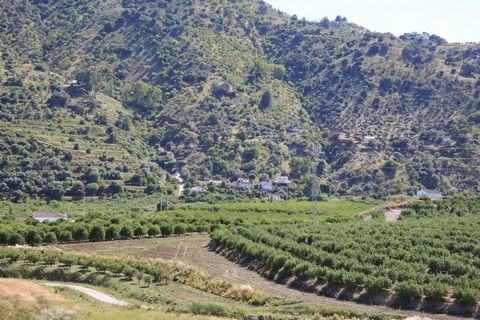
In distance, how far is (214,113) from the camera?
15938cm

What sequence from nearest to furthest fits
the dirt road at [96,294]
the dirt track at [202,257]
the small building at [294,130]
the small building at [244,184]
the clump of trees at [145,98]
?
the dirt road at [96,294] → the dirt track at [202,257] → the small building at [244,184] → the small building at [294,130] → the clump of trees at [145,98]

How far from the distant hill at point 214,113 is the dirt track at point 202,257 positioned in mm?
44985

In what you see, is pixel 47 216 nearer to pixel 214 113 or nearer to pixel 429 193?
pixel 429 193

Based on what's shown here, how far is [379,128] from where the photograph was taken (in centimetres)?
15788

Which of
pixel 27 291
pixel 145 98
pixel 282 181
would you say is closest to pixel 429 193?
pixel 282 181

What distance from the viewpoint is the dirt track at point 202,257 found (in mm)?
46844

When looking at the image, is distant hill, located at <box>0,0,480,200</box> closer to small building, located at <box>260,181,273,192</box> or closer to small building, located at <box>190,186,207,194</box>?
small building, located at <box>260,181,273,192</box>

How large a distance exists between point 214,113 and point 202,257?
95232 millimetres

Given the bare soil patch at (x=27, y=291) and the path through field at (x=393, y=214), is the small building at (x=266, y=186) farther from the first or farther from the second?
the bare soil patch at (x=27, y=291)

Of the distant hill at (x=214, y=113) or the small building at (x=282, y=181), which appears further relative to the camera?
the small building at (x=282, y=181)

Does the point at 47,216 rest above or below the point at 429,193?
below

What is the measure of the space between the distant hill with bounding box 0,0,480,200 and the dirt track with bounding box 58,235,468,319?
4498 cm

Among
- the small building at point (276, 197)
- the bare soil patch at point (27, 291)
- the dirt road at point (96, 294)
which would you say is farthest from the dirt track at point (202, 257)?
the small building at point (276, 197)

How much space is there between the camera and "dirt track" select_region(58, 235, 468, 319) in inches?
1844
